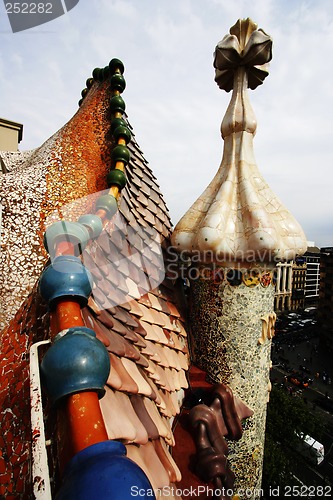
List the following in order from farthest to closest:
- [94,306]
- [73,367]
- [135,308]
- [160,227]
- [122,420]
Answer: [160,227], [135,308], [94,306], [122,420], [73,367]

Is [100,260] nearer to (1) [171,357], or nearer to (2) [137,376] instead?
(2) [137,376]

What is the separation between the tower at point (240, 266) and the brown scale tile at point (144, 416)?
1270 mm

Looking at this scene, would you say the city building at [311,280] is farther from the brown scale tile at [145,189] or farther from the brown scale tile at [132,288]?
the brown scale tile at [132,288]

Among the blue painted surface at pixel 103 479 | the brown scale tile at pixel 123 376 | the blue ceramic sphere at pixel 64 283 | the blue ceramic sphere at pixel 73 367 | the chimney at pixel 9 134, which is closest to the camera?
the blue painted surface at pixel 103 479

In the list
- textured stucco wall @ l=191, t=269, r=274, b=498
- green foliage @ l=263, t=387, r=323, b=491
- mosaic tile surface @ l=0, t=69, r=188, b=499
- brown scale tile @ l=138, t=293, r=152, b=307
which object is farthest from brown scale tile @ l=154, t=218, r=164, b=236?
green foliage @ l=263, t=387, r=323, b=491

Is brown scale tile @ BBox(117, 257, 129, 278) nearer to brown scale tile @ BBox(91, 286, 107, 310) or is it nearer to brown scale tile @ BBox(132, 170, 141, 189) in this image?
brown scale tile @ BBox(91, 286, 107, 310)

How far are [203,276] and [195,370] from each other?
88 centimetres

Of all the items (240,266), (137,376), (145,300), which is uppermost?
(240,266)

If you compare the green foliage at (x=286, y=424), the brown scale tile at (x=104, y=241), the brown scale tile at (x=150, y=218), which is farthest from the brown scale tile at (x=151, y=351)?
the green foliage at (x=286, y=424)

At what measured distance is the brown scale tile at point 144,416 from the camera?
5.24 ft

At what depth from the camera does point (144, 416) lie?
5.35ft

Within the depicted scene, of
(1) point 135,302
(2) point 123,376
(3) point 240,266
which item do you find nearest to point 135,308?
(1) point 135,302

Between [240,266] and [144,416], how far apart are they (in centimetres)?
152

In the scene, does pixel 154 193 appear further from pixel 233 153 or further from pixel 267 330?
pixel 267 330
